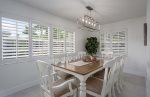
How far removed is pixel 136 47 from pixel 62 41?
10.2ft

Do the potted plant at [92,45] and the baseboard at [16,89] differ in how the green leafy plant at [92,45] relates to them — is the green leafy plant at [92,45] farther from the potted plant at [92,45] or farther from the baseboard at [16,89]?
the baseboard at [16,89]

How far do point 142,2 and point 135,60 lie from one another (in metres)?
2.37

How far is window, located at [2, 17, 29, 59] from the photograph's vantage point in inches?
93.4

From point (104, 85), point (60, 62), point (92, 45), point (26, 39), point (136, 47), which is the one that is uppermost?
point (26, 39)

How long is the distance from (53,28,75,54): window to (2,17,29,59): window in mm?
1065

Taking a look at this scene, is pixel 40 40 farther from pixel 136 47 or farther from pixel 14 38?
pixel 136 47

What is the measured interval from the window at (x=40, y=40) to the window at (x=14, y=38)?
0.22 metres

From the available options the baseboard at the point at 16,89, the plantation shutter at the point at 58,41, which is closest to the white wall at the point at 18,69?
the baseboard at the point at 16,89

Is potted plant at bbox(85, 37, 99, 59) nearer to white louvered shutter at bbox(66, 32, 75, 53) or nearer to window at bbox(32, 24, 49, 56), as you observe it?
white louvered shutter at bbox(66, 32, 75, 53)

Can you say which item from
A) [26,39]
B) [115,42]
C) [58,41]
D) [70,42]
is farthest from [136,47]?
[26,39]

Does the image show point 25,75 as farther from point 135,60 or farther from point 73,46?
point 135,60

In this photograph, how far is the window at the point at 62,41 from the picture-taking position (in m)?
3.64

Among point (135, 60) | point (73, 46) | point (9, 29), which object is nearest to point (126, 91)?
point (135, 60)

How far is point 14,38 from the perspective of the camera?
8.29 ft
